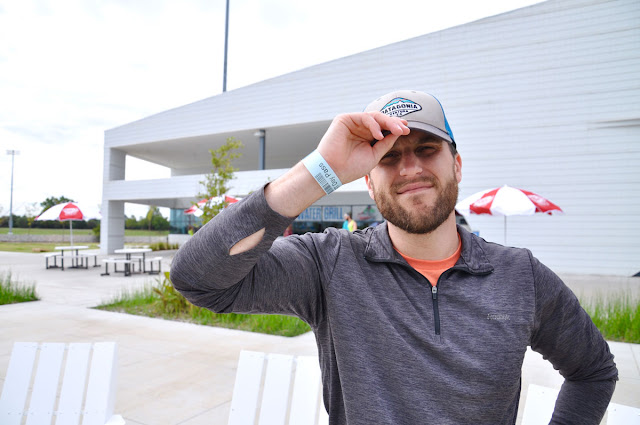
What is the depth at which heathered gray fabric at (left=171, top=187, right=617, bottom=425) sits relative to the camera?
111cm

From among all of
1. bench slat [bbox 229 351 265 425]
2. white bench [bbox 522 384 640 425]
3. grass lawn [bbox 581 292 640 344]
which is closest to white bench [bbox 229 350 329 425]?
bench slat [bbox 229 351 265 425]

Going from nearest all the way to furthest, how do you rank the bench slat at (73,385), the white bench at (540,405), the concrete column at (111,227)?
the white bench at (540,405), the bench slat at (73,385), the concrete column at (111,227)

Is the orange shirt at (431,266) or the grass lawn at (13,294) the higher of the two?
the orange shirt at (431,266)

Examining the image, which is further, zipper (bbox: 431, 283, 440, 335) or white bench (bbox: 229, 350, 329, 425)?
white bench (bbox: 229, 350, 329, 425)

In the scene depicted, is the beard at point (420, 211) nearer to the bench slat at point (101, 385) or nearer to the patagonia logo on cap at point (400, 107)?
the patagonia logo on cap at point (400, 107)

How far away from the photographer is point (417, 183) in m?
1.32

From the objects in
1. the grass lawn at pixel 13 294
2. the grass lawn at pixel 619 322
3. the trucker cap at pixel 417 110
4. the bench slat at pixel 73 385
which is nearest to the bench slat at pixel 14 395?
the bench slat at pixel 73 385

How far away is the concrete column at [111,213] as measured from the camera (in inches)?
981

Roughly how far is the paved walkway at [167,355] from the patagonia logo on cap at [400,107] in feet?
9.51

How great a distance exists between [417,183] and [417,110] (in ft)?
0.76

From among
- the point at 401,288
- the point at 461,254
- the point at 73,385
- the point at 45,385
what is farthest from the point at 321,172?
the point at 45,385

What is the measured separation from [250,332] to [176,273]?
17.1ft

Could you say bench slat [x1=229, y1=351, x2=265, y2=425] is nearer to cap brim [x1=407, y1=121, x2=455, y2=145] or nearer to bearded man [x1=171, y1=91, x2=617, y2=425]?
bearded man [x1=171, y1=91, x2=617, y2=425]

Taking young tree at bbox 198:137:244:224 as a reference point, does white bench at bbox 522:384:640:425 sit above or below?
below
